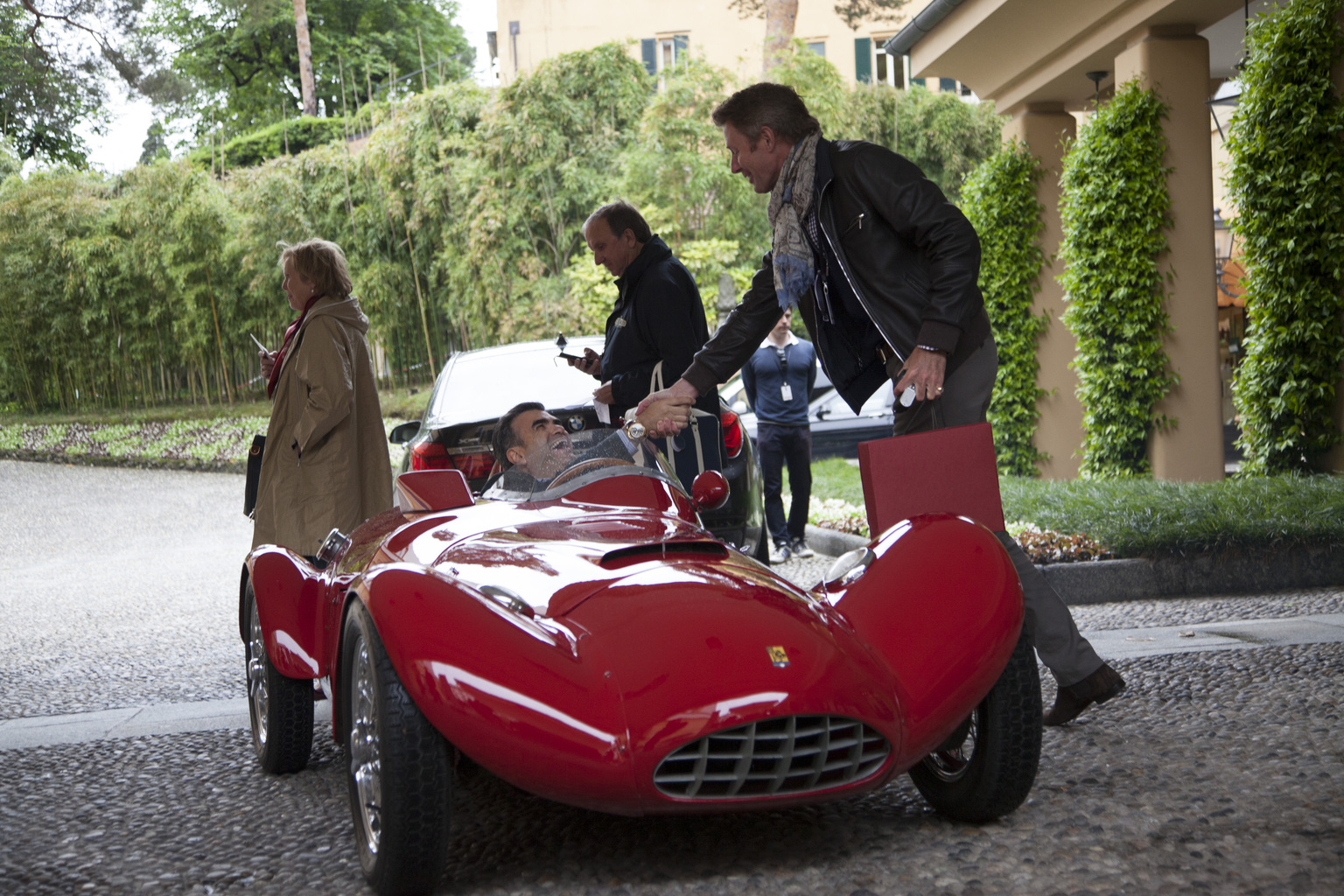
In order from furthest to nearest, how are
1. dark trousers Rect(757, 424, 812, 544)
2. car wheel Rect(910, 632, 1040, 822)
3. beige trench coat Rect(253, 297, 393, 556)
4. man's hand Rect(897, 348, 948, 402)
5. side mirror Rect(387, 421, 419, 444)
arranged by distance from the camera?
dark trousers Rect(757, 424, 812, 544)
side mirror Rect(387, 421, 419, 444)
beige trench coat Rect(253, 297, 393, 556)
man's hand Rect(897, 348, 948, 402)
car wheel Rect(910, 632, 1040, 822)

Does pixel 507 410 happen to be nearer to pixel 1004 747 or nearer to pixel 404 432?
pixel 404 432

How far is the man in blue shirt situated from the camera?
7789 mm

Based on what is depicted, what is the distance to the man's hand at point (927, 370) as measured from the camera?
3.02m

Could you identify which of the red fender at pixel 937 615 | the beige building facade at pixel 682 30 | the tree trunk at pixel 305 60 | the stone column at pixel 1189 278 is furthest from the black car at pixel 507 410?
the tree trunk at pixel 305 60

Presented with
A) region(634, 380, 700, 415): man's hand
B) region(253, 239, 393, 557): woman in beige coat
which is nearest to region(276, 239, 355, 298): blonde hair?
region(253, 239, 393, 557): woman in beige coat

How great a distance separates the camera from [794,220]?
3.32 m

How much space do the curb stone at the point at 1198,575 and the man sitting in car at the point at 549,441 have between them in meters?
3.01

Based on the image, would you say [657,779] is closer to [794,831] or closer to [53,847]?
[794,831]

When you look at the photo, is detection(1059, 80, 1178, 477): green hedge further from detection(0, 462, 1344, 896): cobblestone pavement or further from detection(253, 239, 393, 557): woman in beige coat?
detection(253, 239, 393, 557): woman in beige coat

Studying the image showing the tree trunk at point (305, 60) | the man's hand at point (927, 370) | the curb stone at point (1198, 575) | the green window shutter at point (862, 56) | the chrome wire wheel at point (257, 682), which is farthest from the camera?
the tree trunk at point (305, 60)

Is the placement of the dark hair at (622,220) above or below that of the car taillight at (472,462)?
above

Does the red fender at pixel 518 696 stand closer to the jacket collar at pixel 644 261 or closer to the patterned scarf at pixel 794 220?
the patterned scarf at pixel 794 220

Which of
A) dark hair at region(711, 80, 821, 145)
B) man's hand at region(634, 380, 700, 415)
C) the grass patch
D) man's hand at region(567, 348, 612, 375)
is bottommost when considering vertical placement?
the grass patch

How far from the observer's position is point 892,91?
66.8 feet
